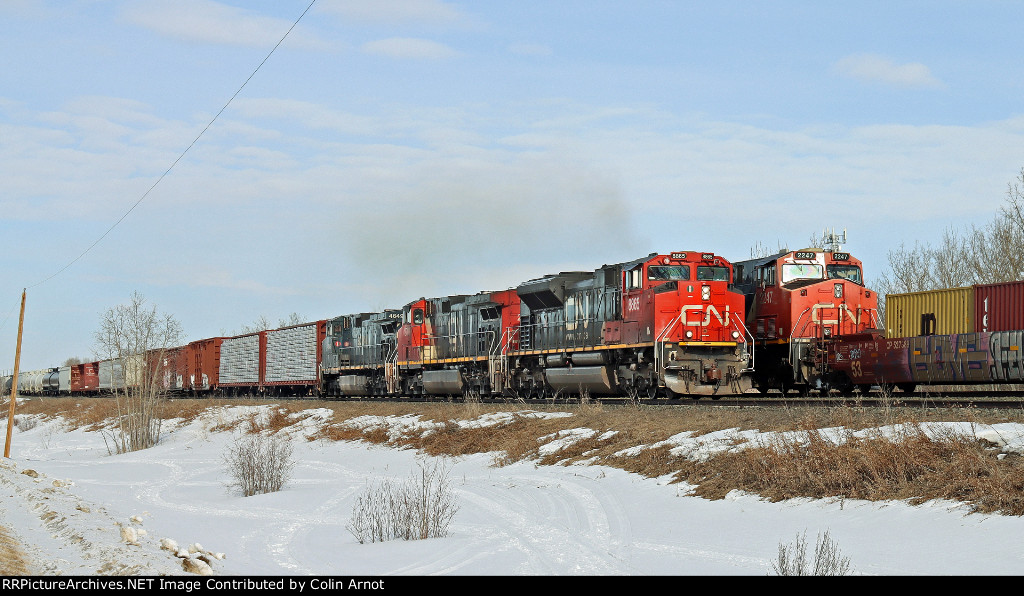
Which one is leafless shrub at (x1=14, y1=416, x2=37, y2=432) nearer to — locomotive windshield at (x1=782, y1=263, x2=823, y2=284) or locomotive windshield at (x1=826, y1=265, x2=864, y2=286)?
locomotive windshield at (x1=782, y1=263, x2=823, y2=284)

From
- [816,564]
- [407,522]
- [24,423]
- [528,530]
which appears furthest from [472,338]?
[24,423]

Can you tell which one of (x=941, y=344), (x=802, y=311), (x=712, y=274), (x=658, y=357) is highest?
(x=712, y=274)

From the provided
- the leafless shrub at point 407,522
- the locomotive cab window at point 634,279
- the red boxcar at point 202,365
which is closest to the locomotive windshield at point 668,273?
the locomotive cab window at point 634,279

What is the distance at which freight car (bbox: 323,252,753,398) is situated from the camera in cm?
2262

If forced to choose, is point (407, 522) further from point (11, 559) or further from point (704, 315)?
point (704, 315)

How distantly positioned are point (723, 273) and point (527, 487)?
11126 mm

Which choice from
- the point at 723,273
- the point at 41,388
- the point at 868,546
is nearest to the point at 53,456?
the point at 723,273

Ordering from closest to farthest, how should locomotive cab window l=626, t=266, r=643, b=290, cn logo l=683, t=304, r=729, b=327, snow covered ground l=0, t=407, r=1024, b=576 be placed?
snow covered ground l=0, t=407, r=1024, b=576 < cn logo l=683, t=304, r=729, b=327 < locomotive cab window l=626, t=266, r=643, b=290

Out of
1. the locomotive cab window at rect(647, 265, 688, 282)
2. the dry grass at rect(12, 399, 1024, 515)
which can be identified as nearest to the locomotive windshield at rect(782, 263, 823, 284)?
the locomotive cab window at rect(647, 265, 688, 282)

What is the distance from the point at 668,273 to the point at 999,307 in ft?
24.5

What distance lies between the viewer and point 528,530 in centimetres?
1187

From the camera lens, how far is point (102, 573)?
7758 millimetres

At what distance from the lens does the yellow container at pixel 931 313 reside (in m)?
22.2

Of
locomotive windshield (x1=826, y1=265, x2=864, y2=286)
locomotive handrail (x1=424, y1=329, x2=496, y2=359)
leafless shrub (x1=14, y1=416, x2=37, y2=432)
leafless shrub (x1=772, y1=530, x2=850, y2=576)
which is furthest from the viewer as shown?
leafless shrub (x1=14, y1=416, x2=37, y2=432)
